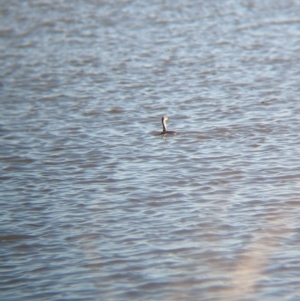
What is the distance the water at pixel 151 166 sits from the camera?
493 centimetres

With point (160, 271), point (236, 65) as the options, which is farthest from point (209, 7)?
point (160, 271)

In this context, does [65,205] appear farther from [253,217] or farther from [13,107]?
[13,107]

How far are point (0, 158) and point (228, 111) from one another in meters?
2.39

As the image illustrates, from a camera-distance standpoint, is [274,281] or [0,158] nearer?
[274,281]

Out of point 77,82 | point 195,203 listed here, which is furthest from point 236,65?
point 195,203

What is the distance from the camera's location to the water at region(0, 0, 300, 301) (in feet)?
16.2

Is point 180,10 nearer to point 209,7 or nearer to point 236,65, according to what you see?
point 209,7

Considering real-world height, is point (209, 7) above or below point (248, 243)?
above

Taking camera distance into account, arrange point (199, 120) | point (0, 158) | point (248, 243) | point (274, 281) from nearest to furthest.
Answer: point (274, 281) → point (248, 243) → point (0, 158) → point (199, 120)

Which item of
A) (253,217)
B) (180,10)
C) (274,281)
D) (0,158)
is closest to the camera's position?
(274,281)

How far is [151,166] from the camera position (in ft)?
22.9

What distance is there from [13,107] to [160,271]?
472cm

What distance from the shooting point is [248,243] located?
5.28 m

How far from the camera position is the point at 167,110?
8.90 m
